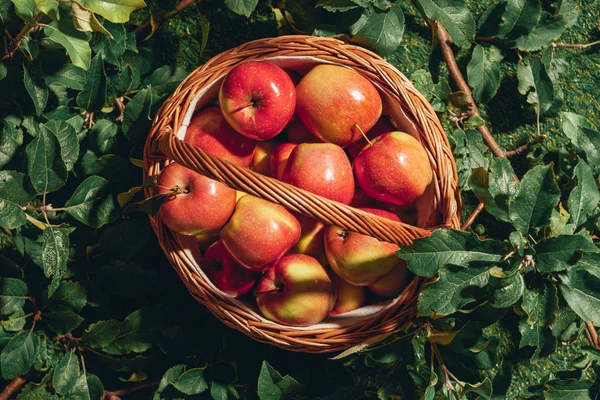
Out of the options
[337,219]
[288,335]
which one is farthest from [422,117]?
[288,335]

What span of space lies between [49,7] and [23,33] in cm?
17

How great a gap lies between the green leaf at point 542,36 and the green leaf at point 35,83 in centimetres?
90

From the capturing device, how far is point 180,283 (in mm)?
1311

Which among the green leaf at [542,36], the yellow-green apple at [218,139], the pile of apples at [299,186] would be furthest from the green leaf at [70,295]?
the green leaf at [542,36]

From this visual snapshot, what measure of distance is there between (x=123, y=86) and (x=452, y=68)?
2.15ft

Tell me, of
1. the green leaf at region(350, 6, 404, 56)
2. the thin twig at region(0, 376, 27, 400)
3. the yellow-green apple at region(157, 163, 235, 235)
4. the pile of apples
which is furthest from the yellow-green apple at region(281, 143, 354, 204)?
the thin twig at region(0, 376, 27, 400)

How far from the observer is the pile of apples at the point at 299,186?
3.45 ft

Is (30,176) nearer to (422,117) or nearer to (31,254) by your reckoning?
(31,254)

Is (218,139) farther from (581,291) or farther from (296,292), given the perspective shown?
(581,291)

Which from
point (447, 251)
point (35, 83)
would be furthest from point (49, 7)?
point (447, 251)

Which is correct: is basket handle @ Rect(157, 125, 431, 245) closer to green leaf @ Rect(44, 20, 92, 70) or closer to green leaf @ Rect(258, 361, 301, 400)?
green leaf @ Rect(44, 20, 92, 70)

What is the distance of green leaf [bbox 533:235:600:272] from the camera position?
98 cm

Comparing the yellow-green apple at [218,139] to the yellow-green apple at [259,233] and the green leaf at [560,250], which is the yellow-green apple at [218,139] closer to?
the yellow-green apple at [259,233]

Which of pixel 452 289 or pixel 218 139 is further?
pixel 218 139
